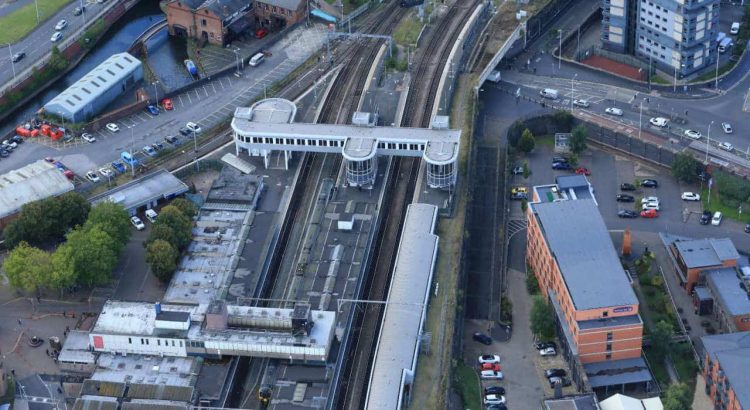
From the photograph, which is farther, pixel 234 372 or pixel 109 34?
pixel 109 34

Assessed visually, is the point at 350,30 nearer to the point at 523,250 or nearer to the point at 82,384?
the point at 523,250

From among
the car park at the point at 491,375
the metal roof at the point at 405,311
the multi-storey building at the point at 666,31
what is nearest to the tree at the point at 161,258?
the metal roof at the point at 405,311

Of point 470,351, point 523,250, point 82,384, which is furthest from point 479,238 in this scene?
point 82,384

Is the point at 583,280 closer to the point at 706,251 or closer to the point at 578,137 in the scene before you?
the point at 706,251

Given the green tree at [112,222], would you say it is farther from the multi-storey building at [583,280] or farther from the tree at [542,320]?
the tree at [542,320]

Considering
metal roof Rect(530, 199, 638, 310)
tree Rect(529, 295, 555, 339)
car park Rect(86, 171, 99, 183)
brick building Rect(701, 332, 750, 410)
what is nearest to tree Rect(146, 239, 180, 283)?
car park Rect(86, 171, 99, 183)
